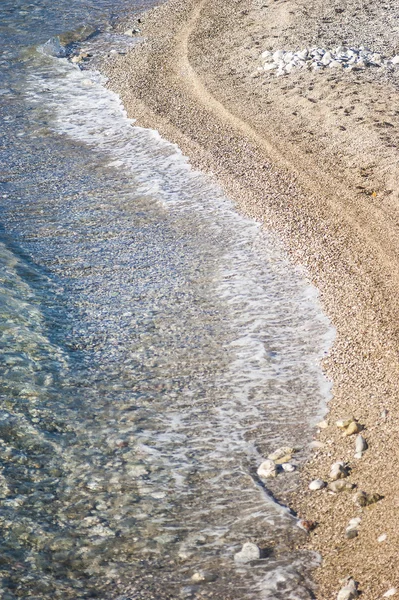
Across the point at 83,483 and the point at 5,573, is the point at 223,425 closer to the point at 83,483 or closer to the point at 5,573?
the point at 83,483

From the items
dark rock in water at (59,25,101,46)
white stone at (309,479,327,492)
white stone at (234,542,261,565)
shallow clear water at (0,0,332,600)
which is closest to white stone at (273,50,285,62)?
shallow clear water at (0,0,332,600)

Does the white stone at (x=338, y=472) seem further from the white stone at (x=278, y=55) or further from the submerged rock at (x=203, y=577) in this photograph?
the white stone at (x=278, y=55)

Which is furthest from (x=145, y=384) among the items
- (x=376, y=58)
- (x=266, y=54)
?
(x=266, y=54)

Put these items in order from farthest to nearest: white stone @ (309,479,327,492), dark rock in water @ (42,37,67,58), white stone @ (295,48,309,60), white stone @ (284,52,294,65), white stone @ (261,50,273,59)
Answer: dark rock in water @ (42,37,67,58) → white stone @ (261,50,273,59) → white stone @ (284,52,294,65) → white stone @ (295,48,309,60) → white stone @ (309,479,327,492)

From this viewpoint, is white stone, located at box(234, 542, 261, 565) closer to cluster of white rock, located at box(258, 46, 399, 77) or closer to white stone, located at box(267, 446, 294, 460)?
white stone, located at box(267, 446, 294, 460)

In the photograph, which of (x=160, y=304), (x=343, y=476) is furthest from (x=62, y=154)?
(x=343, y=476)

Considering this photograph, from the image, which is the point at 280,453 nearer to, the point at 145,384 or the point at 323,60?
the point at 145,384

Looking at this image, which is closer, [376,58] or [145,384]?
[145,384]
